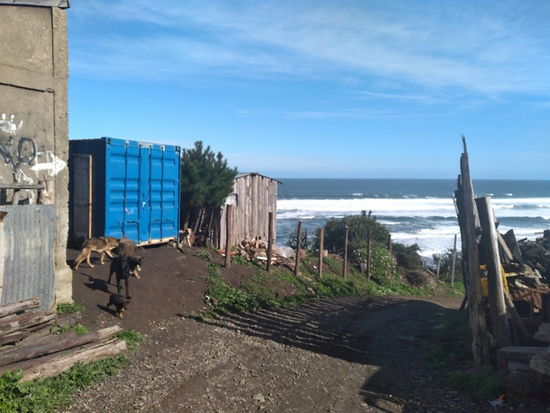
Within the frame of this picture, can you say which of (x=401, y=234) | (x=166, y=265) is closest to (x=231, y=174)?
(x=166, y=265)

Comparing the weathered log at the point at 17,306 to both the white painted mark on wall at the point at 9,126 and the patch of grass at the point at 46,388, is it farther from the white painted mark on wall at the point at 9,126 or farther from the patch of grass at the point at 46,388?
the white painted mark on wall at the point at 9,126

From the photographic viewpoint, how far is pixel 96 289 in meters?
9.72

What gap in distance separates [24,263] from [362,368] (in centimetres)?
573

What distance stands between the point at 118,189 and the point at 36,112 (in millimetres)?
4977

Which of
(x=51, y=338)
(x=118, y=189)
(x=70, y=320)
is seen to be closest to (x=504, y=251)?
(x=70, y=320)

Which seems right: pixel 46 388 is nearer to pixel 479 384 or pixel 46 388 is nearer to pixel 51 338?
pixel 51 338

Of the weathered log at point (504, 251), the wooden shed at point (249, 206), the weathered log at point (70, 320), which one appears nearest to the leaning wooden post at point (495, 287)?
the weathered log at point (504, 251)

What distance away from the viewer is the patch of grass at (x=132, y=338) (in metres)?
7.63

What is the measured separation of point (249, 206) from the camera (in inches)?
716

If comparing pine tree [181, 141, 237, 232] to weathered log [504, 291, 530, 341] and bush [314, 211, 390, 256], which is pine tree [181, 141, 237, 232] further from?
weathered log [504, 291, 530, 341]

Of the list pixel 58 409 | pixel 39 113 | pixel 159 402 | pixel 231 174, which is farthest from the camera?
pixel 231 174

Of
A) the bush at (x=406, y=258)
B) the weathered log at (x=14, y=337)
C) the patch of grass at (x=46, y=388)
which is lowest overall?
the bush at (x=406, y=258)

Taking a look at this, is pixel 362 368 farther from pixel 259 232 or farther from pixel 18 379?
pixel 259 232

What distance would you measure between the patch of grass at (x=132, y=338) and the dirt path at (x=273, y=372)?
0.14 meters
